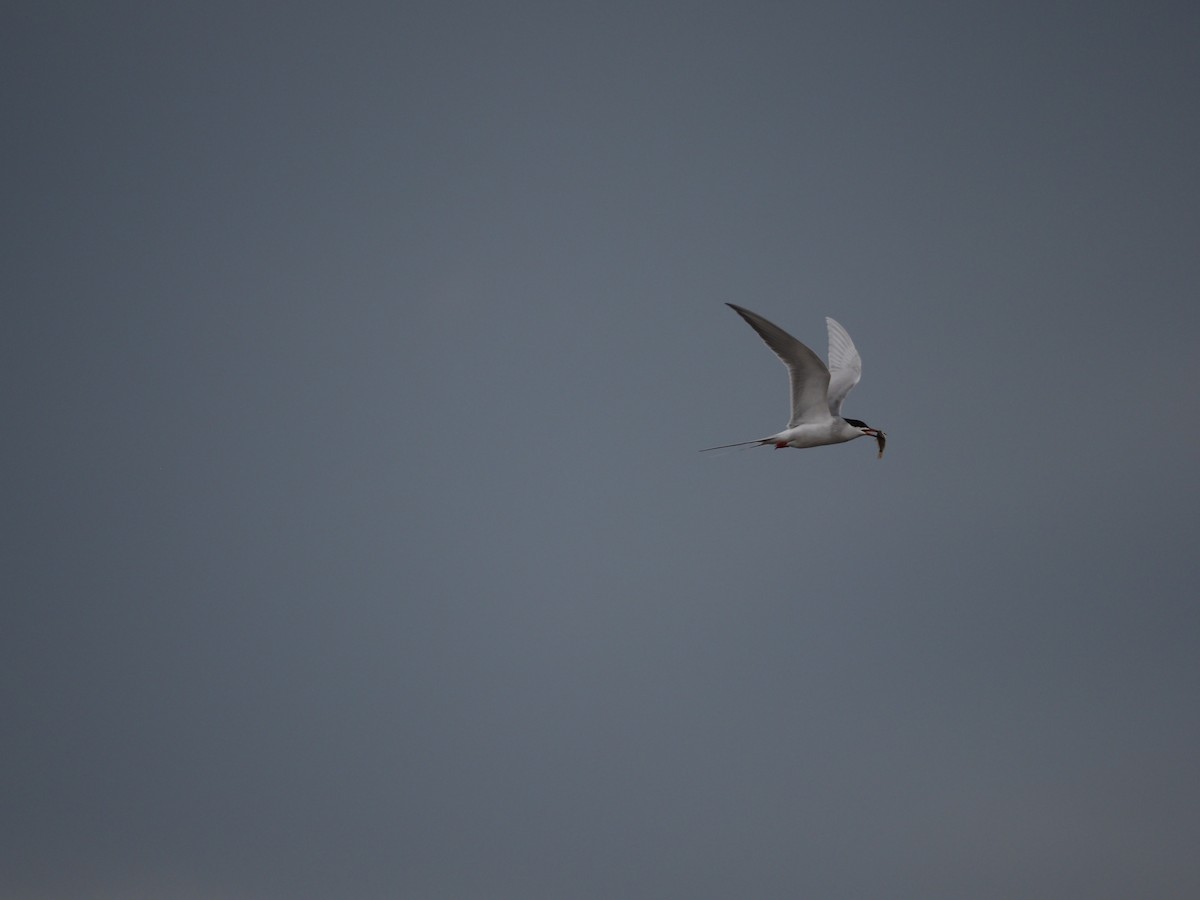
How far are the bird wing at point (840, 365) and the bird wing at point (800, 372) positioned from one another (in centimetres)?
73

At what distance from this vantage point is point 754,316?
Answer: 795 inches

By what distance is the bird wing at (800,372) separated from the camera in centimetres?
2144

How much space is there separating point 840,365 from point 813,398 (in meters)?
2.96

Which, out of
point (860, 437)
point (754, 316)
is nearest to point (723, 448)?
point (754, 316)

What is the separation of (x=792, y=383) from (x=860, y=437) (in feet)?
7.71

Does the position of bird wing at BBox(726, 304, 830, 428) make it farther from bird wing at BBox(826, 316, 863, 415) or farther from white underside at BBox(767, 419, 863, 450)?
bird wing at BBox(826, 316, 863, 415)

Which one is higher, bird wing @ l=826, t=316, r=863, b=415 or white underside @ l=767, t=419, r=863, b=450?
bird wing @ l=826, t=316, r=863, b=415

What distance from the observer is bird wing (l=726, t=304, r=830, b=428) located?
21.4m

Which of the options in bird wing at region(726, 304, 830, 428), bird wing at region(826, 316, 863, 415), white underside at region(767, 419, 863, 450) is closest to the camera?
bird wing at region(726, 304, 830, 428)

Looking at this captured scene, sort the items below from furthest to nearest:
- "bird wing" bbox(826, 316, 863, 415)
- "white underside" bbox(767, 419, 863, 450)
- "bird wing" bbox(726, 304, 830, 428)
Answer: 1. "bird wing" bbox(826, 316, 863, 415)
2. "white underside" bbox(767, 419, 863, 450)
3. "bird wing" bbox(726, 304, 830, 428)

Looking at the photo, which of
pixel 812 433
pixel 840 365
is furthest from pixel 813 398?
pixel 840 365

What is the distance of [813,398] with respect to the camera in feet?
79.1

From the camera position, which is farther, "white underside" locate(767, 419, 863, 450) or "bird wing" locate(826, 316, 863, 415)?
"bird wing" locate(826, 316, 863, 415)

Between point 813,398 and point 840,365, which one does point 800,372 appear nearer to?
point 813,398
